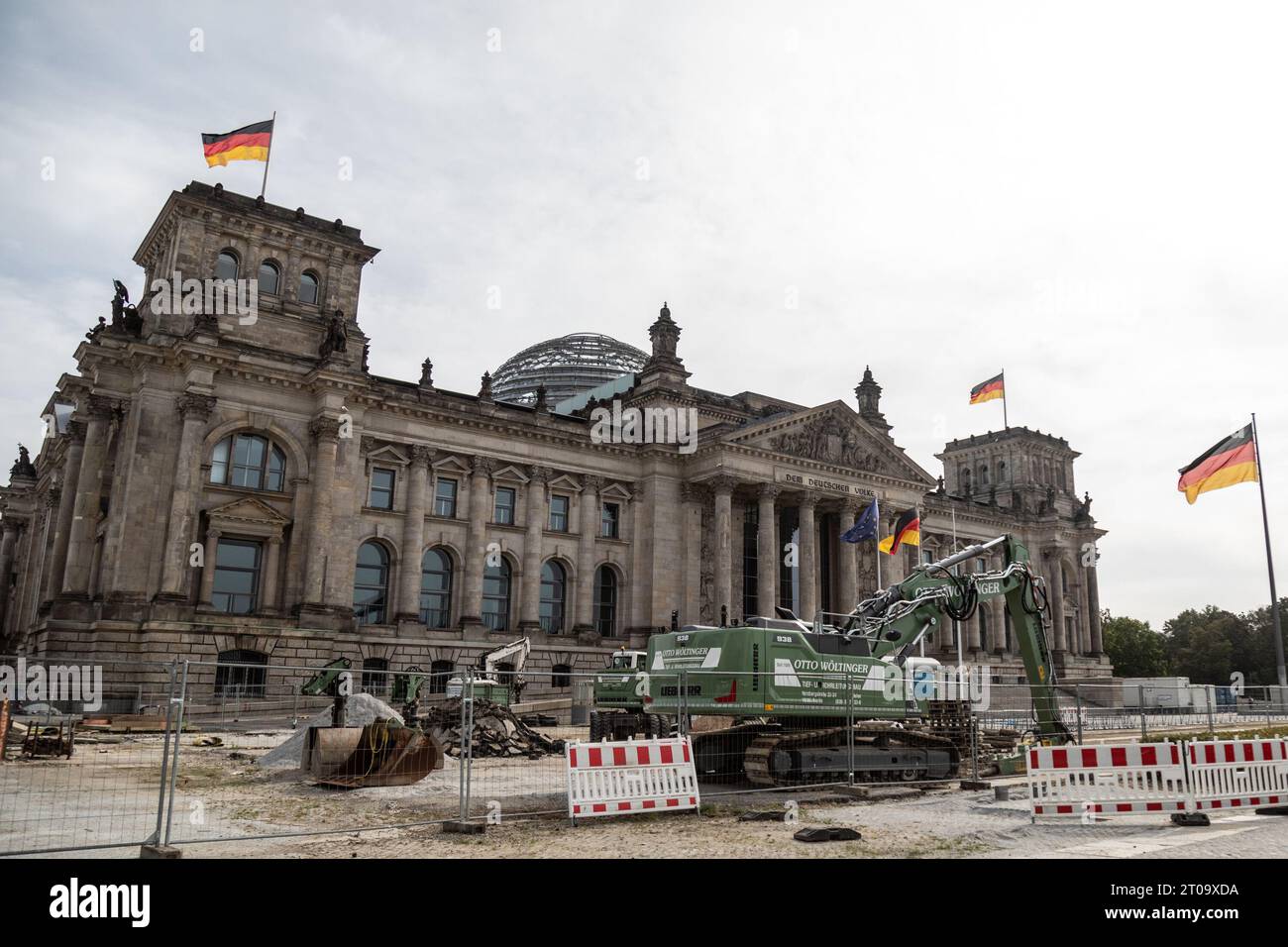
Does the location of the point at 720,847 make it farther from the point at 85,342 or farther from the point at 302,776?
the point at 85,342

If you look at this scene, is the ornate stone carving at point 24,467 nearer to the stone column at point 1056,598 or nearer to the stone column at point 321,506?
the stone column at point 321,506

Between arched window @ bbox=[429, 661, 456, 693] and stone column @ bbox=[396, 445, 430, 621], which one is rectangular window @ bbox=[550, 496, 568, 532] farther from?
arched window @ bbox=[429, 661, 456, 693]

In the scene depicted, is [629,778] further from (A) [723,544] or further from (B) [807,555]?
(B) [807,555]

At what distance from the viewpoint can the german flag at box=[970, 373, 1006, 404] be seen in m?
56.7

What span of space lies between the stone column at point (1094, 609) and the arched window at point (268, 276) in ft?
220

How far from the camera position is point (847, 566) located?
5916cm

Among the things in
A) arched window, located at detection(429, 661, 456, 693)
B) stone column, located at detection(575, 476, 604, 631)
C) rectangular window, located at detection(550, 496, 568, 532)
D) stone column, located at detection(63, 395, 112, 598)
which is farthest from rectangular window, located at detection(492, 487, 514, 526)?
stone column, located at detection(63, 395, 112, 598)

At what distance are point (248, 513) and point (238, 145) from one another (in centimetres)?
1486

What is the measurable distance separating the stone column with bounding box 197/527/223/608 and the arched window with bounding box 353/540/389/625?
21.2 ft

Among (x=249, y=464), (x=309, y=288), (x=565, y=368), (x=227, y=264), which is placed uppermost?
(x=565, y=368)

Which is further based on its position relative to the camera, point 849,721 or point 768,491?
point 768,491

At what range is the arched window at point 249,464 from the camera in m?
40.2

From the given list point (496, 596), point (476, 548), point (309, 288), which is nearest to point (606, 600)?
point (496, 596)
